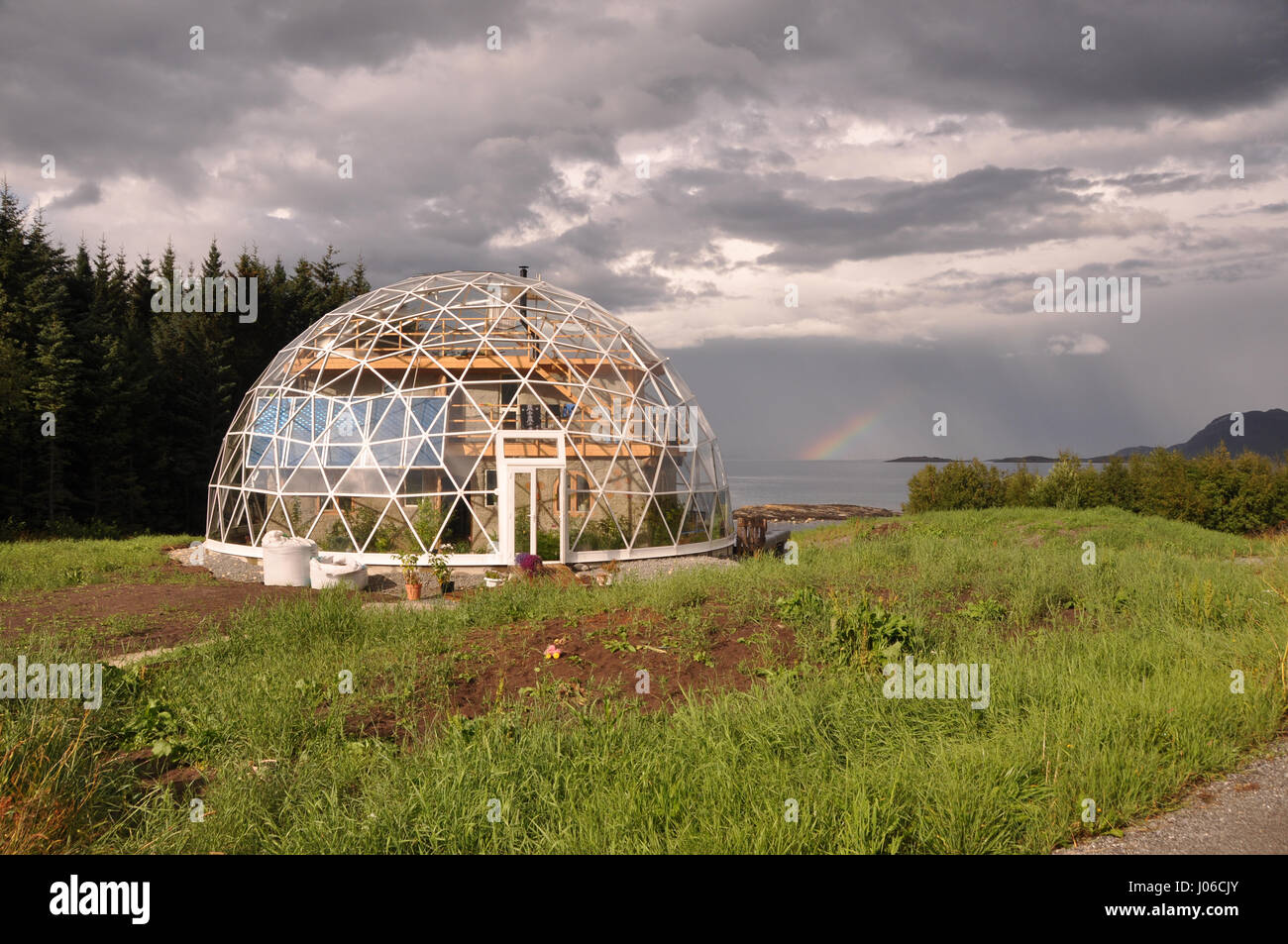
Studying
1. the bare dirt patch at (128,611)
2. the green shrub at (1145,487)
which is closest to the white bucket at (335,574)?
the bare dirt patch at (128,611)

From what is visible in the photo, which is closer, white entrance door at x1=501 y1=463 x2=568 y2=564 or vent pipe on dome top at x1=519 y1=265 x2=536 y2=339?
white entrance door at x1=501 y1=463 x2=568 y2=564

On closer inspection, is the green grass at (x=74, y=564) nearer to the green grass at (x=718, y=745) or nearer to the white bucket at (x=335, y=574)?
the white bucket at (x=335, y=574)

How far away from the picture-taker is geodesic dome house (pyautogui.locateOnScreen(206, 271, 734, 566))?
1645 cm

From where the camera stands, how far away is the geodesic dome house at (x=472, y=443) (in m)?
16.5

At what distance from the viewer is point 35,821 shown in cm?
413

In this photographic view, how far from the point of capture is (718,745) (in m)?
4.80

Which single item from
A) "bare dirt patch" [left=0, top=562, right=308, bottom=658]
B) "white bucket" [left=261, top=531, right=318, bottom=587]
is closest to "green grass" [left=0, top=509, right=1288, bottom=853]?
"bare dirt patch" [left=0, top=562, right=308, bottom=658]

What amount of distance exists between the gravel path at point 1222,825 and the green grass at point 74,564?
1458 cm

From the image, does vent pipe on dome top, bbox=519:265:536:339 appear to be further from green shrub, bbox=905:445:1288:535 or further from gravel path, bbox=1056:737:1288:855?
green shrub, bbox=905:445:1288:535

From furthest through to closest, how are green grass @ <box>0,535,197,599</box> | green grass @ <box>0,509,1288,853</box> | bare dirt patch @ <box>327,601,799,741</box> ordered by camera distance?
green grass @ <box>0,535,197,599</box>, bare dirt patch @ <box>327,601,799,741</box>, green grass @ <box>0,509,1288,853</box>

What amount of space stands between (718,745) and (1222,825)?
105 inches

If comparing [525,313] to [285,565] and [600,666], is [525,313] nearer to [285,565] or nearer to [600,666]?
[285,565]

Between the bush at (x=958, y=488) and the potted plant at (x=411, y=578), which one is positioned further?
the bush at (x=958, y=488)

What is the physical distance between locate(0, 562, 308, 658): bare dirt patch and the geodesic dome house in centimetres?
333
